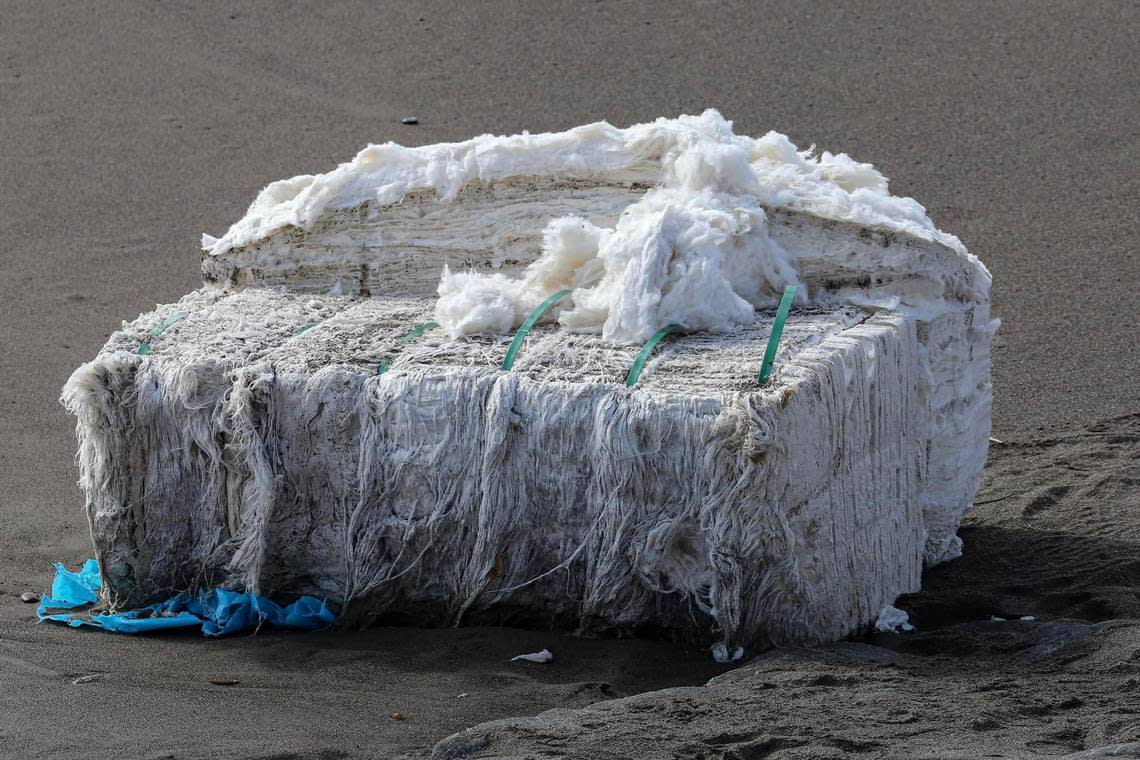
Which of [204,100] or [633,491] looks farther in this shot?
[204,100]

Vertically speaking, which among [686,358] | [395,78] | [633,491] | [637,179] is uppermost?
[395,78]

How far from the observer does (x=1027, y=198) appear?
26.4ft

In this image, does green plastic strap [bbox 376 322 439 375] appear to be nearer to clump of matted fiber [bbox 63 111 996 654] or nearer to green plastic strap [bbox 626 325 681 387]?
clump of matted fiber [bbox 63 111 996 654]

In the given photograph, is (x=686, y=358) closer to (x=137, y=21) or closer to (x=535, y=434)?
(x=535, y=434)

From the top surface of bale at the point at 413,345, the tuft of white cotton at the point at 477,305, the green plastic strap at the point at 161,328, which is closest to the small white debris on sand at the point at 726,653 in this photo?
the top surface of bale at the point at 413,345

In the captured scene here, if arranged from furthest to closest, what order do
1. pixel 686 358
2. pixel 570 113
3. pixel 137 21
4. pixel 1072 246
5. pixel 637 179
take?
pixel 137 21 → pixel 570 113 → pixel 1072 246 → pixel 637 179 → pixel 686 358

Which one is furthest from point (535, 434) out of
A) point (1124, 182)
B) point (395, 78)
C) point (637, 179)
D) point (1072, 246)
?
point (395, 78)

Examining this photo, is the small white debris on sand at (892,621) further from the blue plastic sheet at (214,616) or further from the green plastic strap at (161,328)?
the green plastic strap at (161,328)

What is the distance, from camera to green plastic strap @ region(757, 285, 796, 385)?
13.0 ft

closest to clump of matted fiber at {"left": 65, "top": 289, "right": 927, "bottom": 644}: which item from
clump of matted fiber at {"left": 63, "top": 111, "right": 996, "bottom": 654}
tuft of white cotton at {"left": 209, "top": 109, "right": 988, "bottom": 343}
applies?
clump of matted fiber at {"left": 63, "top": 111, "right": 996, "bottom": 654}

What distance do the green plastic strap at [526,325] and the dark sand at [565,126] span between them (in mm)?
755

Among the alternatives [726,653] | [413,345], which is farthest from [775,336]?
[413,345]

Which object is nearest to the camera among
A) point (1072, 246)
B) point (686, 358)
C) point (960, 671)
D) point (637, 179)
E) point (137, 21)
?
point (960, 671)

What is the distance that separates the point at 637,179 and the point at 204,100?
5.40 m
